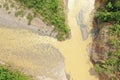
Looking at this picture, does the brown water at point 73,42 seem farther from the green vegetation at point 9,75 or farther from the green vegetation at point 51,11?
the green vegetation at point 9,75

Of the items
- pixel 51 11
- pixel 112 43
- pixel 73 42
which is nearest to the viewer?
Answer: pixel 112 43

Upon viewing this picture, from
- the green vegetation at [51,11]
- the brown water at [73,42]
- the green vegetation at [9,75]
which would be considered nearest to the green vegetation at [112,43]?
the brown water at [73,42]

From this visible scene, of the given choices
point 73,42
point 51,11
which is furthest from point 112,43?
point 51,11

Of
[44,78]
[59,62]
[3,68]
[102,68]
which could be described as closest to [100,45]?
[102,68]

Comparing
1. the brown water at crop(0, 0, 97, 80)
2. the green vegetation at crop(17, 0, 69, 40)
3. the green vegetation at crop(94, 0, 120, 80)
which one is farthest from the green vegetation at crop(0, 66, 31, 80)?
the green vegetation at crop(94, 0, 120, 80)

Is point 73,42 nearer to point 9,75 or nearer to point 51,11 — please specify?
point 51,11

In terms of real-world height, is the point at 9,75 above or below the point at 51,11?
below

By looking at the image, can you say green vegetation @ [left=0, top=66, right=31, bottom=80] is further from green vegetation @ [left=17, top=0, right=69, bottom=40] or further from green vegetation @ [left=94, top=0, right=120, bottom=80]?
green vegetation @ [left=94, top=0, right=120, bottom=80]
